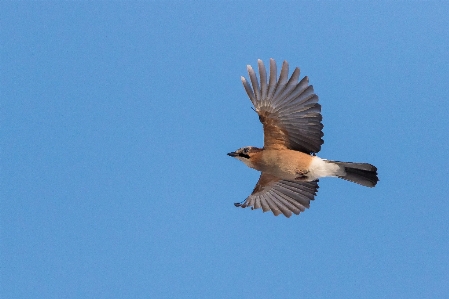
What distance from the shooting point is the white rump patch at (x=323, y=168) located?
11070 millimetres

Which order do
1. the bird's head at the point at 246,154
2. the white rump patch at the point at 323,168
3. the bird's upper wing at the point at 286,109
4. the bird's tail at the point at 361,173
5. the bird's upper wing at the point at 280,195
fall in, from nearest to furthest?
1. the bird's upper wing at the point at 286,109
2. the bird's tail at the point at 361,173
3. the white rump patch at the point at 323,168
4. the bird's head at the point at 246,154
5. the bird's upper wing at the point at 280,195

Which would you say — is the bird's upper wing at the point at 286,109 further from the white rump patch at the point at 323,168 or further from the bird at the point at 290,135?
the white rump patch at the point at 323,168

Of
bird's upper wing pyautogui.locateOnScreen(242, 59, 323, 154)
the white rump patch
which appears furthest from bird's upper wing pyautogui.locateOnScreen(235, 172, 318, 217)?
bird's upper wing pyautogui.locateOnScreen(242, 59, 323, 154)

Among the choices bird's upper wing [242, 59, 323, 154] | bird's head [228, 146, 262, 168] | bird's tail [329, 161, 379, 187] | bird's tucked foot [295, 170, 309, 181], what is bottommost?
bird's tail [329, 161, 379, 187]

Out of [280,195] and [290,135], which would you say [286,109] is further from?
[280,195]

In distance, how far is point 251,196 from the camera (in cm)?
1245

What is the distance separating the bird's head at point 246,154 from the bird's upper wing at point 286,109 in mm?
222

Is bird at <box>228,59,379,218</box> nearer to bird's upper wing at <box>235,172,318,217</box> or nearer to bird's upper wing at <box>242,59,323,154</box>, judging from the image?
bird's upper wing at <box>242,59,323,154</box>

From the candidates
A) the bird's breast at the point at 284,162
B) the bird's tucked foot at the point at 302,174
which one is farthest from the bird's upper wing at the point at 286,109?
the bird's tucked foot at the point at 302,174

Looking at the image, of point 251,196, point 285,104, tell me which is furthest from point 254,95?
point 251,196

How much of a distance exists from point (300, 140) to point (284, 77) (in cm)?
118

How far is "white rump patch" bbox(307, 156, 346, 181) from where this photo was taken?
436 inches

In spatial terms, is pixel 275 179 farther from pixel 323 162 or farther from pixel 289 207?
pixel 323 162

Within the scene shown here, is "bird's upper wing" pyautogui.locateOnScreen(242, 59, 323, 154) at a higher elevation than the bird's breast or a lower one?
higher
